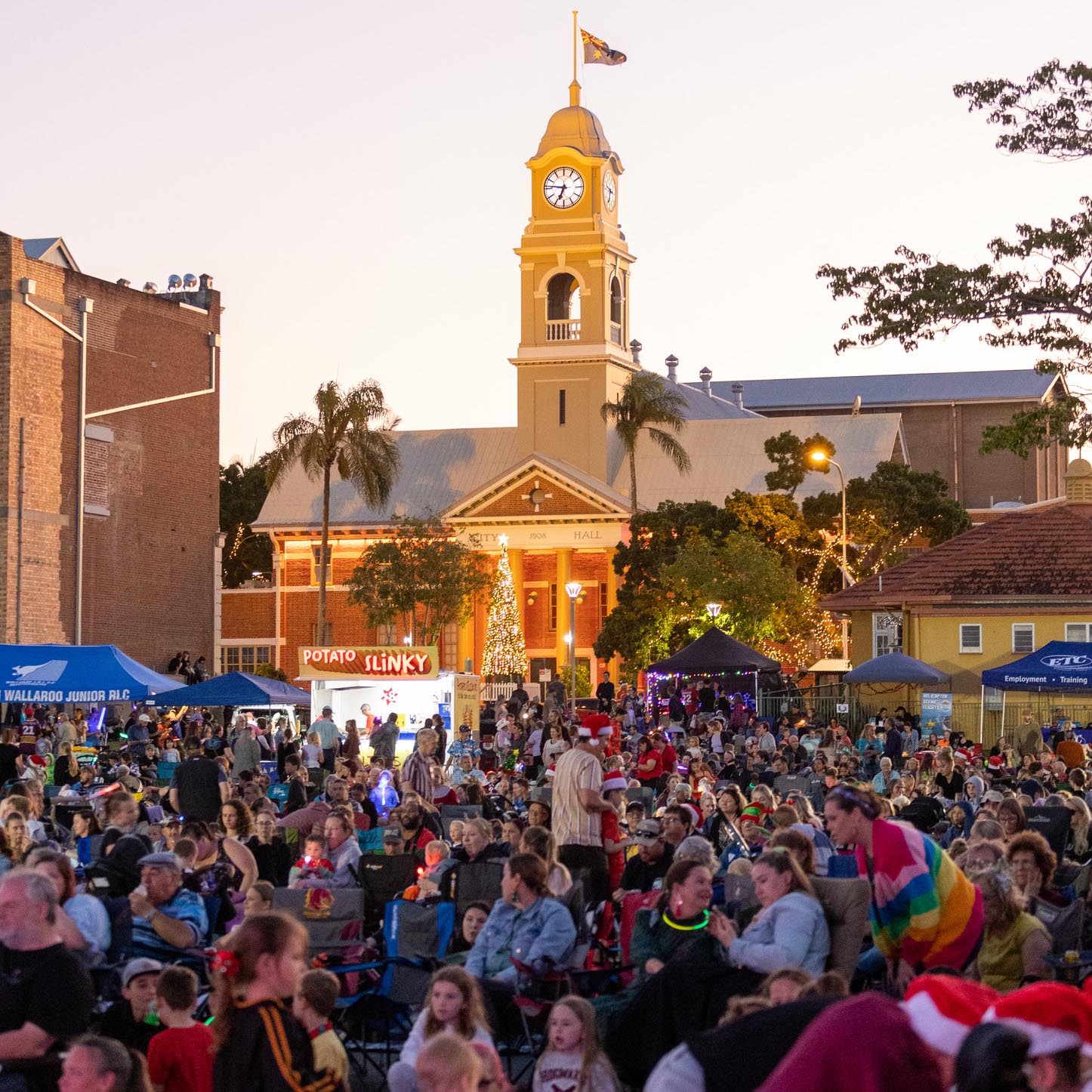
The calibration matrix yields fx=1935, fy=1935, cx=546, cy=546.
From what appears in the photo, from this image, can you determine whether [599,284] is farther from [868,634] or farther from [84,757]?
[84,757]

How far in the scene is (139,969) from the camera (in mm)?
8664

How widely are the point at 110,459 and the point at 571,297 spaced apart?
2609cm

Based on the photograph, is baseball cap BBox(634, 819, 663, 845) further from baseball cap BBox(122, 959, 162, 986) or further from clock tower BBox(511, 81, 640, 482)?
clock tower BBox(511, 81, 640, 482)

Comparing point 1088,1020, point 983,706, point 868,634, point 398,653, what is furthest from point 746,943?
point 868,634

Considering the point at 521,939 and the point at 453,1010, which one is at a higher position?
the point at 453,1010

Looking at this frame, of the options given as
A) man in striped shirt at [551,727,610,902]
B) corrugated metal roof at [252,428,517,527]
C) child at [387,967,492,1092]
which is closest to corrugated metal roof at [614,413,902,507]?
corrugated metal roof at [252,428,517,527]

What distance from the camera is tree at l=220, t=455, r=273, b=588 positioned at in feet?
292

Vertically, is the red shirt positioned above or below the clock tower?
below

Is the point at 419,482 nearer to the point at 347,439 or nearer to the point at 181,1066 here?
the point at 347,439

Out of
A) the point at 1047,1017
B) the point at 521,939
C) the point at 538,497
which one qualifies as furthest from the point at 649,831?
the point at 538,497

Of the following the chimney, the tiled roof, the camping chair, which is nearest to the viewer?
the camping chair

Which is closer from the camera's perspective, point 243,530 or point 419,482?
point 419,482

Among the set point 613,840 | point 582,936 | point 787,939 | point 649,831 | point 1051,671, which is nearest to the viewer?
point 787,939

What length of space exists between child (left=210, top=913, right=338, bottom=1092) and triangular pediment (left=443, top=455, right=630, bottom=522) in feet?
216
